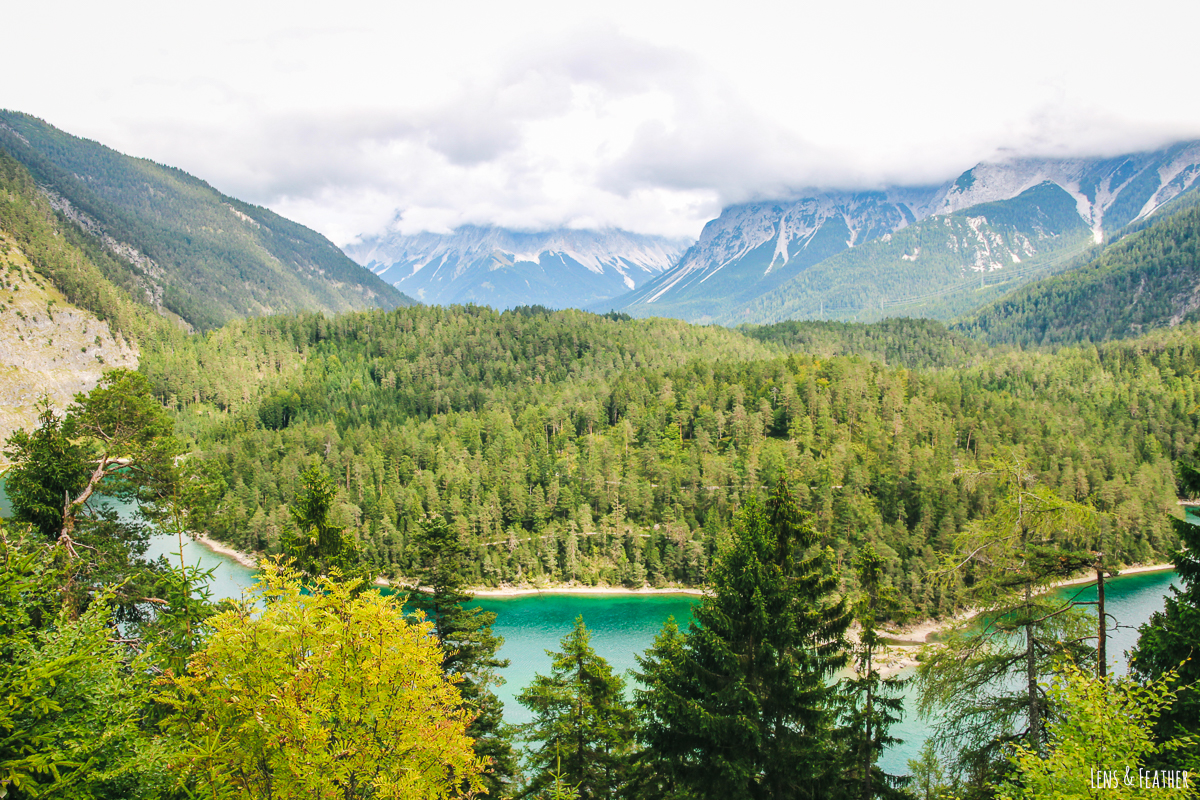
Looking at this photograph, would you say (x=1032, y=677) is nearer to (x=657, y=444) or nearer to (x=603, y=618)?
(x=603, y=618)

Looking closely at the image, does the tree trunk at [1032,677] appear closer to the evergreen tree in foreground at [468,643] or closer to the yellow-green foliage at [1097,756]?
the yellow-green foliage at [1097,756]

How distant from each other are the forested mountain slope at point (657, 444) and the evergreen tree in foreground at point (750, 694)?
118 ft

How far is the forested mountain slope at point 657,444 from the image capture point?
75938mm

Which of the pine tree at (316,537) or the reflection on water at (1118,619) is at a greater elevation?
the pine tree at (316,537)

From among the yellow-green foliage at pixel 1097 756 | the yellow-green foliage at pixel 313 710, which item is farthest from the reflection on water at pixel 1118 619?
the yellow-green foliage at pixel 313 710

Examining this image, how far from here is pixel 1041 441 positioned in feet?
293

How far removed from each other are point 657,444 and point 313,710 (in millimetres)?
89106

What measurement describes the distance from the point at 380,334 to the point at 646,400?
312 ft

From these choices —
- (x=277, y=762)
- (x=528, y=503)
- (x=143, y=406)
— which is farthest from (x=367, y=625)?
(x=528, y=503)

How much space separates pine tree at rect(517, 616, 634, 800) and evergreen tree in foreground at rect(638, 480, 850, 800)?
365cm

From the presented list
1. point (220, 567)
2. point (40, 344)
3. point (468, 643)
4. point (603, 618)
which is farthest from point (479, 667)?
point (40, 344)

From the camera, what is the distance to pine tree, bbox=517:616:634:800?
18.7 metres

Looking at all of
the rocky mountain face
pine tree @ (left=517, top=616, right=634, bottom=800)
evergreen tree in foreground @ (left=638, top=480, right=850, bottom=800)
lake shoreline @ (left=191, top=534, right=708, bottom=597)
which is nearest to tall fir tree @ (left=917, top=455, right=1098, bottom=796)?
evergreen tree in foreground @ (left=638, top=480, right=850, bottom=800)

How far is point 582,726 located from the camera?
61.4 ft
